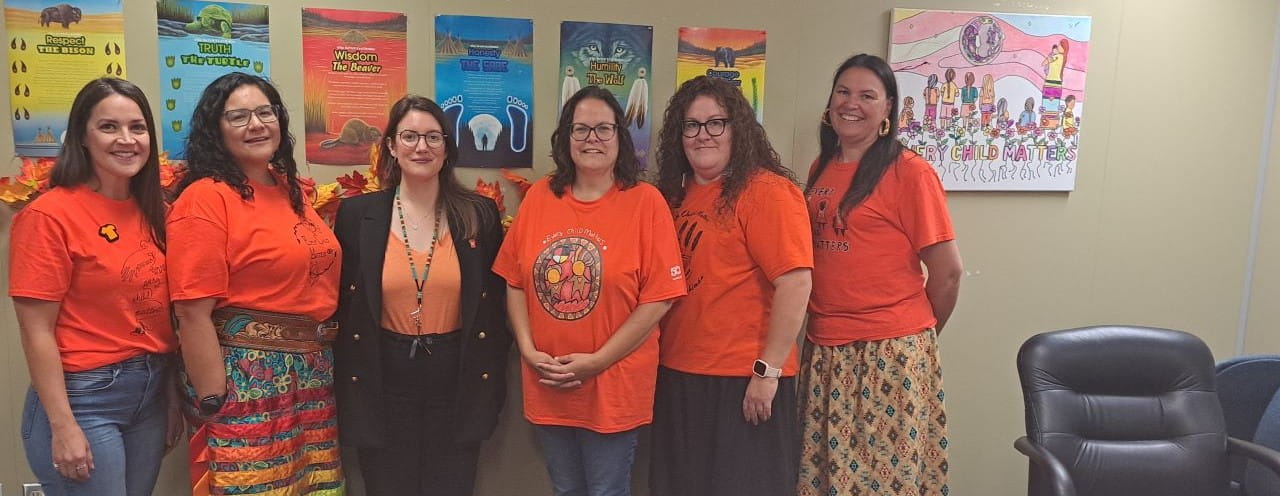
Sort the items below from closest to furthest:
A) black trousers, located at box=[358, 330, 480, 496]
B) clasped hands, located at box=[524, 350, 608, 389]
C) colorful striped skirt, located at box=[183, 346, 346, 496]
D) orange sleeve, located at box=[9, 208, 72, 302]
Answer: orange sleeve, located at box=[9, 208, 72, 302] → colorful striped skirt, located at box=[183, 346, 346, 496] → clasped hands, located at box=[524, 350, 608, 389] → black trousers, located at box=[358, 330, 480, 496]

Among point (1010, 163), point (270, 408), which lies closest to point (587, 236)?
point (270, 408)

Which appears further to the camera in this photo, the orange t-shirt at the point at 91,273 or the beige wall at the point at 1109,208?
the beige wall at the point at 1109,208

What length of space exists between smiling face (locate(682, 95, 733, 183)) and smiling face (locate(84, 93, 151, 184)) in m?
1.39

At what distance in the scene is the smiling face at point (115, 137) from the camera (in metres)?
1.71

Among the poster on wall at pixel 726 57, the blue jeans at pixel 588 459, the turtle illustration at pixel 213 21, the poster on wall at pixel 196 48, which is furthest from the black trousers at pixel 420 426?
the poster on wall at pixel 726 57

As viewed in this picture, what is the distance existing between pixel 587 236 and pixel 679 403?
0.55 meters

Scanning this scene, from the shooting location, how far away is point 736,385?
6.61ft

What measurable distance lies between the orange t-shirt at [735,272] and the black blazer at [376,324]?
22.1 inches

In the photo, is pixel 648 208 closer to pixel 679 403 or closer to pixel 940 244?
pixel 679 403

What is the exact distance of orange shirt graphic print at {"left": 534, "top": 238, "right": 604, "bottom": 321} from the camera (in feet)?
6.41

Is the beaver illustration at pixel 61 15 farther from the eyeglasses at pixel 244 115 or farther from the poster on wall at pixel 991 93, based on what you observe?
the poster on wall at pixel 991 93

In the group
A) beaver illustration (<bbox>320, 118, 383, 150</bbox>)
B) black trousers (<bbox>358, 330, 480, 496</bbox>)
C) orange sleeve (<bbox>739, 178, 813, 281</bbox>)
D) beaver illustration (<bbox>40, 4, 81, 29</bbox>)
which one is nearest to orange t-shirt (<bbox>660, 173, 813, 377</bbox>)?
orange sleeve (<bbox>739, 178, 813, 281</bbox>)

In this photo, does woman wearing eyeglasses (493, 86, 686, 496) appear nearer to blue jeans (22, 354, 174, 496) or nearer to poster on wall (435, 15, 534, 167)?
poster on wall (435, 15, 534, 167)

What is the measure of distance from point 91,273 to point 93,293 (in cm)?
5
